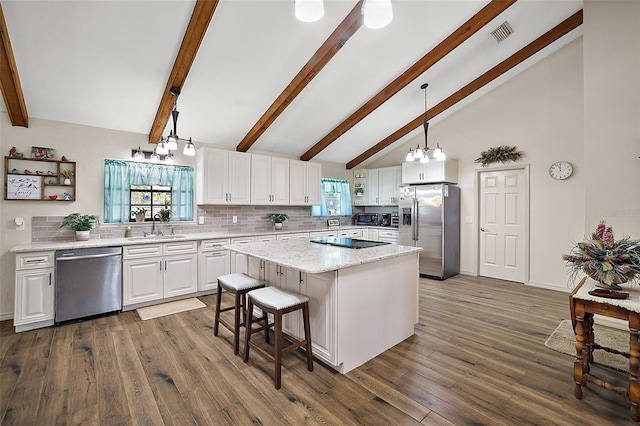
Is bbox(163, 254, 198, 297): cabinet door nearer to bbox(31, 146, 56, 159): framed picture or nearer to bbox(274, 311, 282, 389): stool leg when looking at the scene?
bbox(31, 146, 56, 159): framed picture

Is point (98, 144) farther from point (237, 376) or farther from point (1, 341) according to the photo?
point (237, 376)

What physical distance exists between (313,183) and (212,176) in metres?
2.06

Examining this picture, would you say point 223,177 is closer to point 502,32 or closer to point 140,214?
point 140,214

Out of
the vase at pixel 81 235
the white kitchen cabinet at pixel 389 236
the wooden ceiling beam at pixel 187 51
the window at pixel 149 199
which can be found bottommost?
the white kitchen cabinet at pixel 389 236

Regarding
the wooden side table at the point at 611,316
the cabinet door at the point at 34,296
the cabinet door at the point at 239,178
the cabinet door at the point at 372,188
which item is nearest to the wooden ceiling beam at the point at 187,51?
the cabinet door at the point at 239,178

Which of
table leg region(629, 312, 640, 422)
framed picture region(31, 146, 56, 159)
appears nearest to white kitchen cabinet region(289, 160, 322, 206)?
framed picture region(31, 146, 56, 159)

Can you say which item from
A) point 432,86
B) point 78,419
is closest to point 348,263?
point 78,419

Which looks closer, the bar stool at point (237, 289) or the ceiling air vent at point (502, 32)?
the bar stool at point (237, 289)

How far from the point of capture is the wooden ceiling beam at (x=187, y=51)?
100.0 inches

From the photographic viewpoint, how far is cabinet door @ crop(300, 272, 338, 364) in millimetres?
2279

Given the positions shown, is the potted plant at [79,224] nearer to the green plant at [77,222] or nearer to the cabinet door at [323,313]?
the green plant at [77,222]

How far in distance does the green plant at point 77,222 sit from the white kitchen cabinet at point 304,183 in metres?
3.05

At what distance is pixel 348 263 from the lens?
7.22 ft

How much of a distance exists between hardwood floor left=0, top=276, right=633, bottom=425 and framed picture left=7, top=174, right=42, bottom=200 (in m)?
1.44
